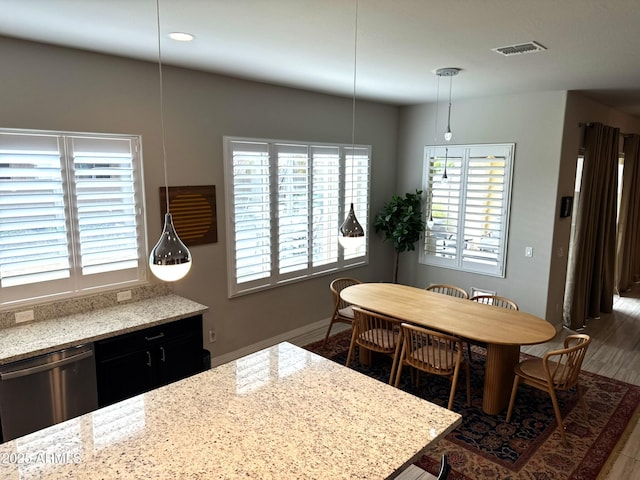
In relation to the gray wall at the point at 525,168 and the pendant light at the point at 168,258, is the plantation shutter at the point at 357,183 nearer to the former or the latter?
the gray wall at the point at 525,168

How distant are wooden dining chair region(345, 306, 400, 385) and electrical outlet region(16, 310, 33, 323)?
2548mm

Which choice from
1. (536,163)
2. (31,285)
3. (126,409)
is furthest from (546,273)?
(31,285)

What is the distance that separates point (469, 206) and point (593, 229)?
164 cm

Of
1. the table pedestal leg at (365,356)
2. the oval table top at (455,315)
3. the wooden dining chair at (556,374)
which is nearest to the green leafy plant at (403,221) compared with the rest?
the oval table top at (455,315)

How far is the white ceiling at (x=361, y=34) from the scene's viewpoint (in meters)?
2.28

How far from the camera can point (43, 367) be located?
2.69 m

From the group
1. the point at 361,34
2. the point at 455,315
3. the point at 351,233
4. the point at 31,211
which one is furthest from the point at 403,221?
the point at 31,211

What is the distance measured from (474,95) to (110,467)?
507cm

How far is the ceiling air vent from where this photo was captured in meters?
2.93

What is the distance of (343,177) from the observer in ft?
17.7

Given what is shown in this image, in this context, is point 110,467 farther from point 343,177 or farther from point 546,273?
point 546,273

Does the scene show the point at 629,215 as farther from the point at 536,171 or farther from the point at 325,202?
the point at 325,202

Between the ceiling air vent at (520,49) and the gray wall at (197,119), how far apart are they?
2.30 meters

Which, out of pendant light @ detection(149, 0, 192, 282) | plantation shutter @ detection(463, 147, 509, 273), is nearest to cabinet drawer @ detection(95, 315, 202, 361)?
pendant light @ detection(149, 0, 192, 282)
